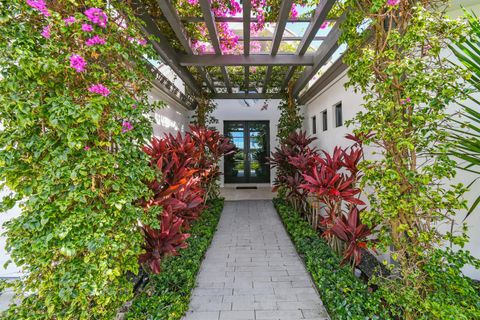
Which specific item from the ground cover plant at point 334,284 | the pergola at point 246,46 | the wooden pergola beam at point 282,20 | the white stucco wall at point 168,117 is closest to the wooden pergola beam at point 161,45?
the pergola at point 246,46

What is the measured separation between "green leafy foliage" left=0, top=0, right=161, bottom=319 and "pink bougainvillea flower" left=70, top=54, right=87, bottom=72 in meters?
0.02

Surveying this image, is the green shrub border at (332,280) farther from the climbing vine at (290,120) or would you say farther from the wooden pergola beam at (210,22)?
the climbing vine at (290,120)

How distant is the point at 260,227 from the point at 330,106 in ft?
9.60

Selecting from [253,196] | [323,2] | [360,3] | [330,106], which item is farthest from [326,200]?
[253,196]

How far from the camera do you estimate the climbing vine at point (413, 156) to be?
1.57m

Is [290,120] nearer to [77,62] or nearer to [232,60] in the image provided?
[232,60]

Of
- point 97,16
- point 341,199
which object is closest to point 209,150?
point 341,199

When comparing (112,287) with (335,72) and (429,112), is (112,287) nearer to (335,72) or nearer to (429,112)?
(429,112)

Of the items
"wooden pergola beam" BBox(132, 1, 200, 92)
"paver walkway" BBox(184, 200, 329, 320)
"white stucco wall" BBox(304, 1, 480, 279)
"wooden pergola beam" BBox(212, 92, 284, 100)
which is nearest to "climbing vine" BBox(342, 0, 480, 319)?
"white stucco wall" BBox(304, 1, 480, 279)

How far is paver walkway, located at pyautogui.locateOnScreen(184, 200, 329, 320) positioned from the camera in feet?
7.19

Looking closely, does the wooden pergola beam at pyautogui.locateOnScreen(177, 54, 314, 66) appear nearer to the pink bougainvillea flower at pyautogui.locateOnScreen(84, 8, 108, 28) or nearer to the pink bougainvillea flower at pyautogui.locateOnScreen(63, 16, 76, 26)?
the pink bougainvillea flower at pyautogui.locateOnScreen(84, 8, 108, 28)

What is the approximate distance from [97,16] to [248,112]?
742 cm

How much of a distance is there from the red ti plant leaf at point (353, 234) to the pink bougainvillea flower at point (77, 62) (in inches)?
104

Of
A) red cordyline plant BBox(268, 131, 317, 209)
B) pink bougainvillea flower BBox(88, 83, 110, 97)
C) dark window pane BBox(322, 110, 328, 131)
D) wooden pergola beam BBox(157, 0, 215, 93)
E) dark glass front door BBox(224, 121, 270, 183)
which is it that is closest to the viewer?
pink bougainvillea flower BBox(88, 83, 110, 97)
